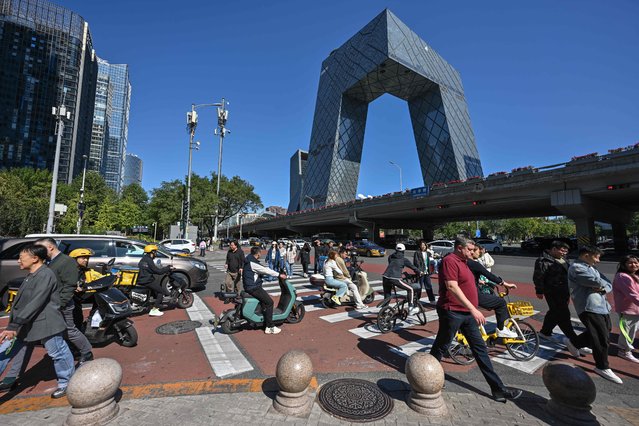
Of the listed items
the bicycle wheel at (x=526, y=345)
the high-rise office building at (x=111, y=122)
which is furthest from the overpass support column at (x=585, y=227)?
the high-rise office building at (x=111, y=122)

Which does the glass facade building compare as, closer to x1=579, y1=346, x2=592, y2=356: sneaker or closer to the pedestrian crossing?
the pedestrian crossing

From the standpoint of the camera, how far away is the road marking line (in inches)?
163

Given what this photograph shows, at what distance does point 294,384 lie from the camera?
3055mm

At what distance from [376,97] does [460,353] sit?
8534 cm

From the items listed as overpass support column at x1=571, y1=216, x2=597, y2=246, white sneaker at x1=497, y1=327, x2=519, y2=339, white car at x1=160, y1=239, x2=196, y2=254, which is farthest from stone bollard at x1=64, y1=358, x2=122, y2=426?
overpass support column at x1=571, y1=216, x2=597, y2=246

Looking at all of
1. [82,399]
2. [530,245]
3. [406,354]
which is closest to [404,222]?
[530,245]

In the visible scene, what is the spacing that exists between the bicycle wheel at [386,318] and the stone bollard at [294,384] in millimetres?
3033

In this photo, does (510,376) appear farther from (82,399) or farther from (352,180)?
(352,180)

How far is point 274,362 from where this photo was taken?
442 cm

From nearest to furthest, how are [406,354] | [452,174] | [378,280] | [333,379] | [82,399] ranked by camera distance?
[82,399], [333,379], [406,354], [378,280], [452,174]

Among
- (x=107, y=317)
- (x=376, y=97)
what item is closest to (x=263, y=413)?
(x=107, y=317)

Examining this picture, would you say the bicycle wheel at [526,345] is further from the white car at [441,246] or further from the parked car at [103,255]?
the white car at [441,246]

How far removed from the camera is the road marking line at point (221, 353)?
13.6ft

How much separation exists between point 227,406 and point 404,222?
5007 centimetres
